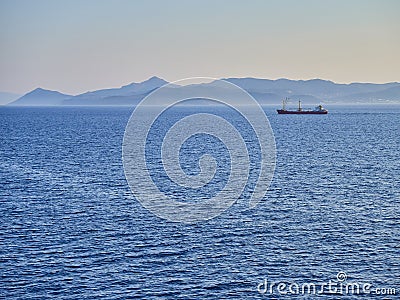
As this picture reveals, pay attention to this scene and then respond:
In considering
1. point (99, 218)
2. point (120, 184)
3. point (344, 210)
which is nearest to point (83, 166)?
point (120, 184)

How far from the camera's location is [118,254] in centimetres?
5750

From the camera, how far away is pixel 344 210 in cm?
7412

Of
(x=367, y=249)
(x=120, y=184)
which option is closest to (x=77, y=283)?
(x=367, y=249)

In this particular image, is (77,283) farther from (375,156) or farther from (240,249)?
(375,156)

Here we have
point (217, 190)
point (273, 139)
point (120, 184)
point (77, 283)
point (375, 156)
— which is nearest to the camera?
point (77, 283)

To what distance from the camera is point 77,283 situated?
165 ft

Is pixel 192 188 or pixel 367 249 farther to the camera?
pixel 192 188

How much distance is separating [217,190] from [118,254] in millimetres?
33415

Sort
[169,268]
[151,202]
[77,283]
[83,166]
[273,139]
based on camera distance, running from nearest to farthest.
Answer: [77,283], [169,268], [151,202], [83,166], [273,139]

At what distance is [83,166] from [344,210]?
2331 inches

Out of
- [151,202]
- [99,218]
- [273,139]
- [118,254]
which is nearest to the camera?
[118,254]

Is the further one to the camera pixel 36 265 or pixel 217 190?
pixel 217 190

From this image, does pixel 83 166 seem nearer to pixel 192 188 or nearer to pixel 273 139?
pixel 192 188

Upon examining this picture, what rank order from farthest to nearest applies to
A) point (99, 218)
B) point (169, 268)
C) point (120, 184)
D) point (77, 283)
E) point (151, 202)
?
point (120, 184)
point (151, 202)
point (99, 218)
point (169, 268)
point (77, 283)
